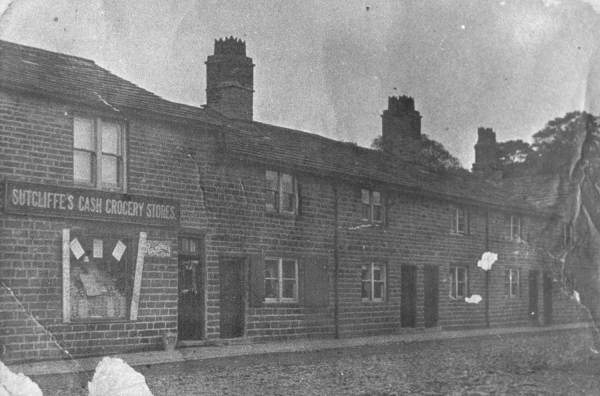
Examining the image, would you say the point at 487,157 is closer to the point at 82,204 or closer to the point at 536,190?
the point at 536,190

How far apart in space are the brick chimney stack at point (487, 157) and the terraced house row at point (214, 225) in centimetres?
409

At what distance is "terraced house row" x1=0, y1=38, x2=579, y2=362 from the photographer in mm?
12844

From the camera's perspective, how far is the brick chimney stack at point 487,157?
30.1m

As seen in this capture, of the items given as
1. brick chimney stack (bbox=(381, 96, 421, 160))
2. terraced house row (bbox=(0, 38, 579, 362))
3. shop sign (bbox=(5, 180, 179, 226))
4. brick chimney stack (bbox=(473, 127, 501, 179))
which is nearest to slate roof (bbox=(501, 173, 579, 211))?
terraced house row (bbox=(0, 38, 579, 362))

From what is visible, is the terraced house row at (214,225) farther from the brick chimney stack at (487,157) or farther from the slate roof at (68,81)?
the brick chimney stack at (487,157)

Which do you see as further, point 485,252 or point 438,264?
point 485,252

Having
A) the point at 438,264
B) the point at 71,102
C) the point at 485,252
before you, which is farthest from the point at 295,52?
the point at 485,252

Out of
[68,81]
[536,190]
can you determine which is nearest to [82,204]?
[68,81]

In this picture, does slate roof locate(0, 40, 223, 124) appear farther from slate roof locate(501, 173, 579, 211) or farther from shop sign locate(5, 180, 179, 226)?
slate roof locate(501, 173, 579, 211)

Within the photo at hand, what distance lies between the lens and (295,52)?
11.6 m

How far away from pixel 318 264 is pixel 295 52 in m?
7.80

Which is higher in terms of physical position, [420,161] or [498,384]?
[420,161]

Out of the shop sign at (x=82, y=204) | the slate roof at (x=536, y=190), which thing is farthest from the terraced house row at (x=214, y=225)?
the slate roof at (x=536, y=190)

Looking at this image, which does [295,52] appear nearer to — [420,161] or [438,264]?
[438,264]
